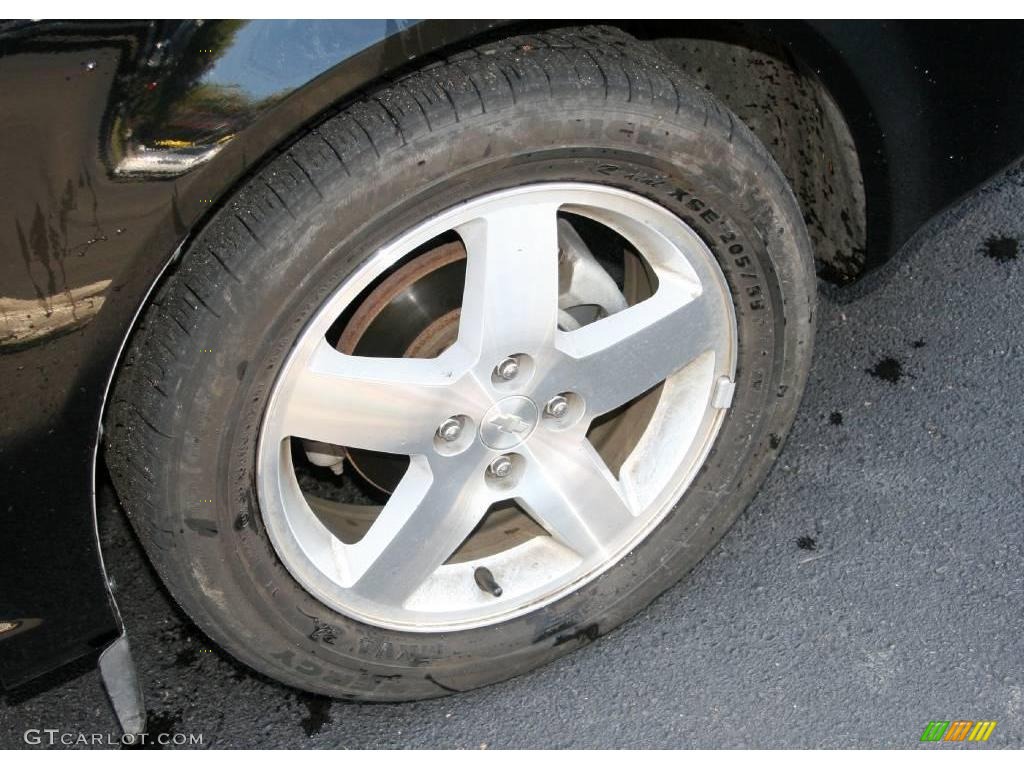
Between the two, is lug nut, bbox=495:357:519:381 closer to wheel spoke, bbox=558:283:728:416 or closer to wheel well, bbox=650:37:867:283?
wheel spoke, bbox=558:283:728:416

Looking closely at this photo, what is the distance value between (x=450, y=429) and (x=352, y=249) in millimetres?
380

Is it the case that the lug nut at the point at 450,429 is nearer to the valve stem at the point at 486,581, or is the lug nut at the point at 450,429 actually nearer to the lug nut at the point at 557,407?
the lug nut at the point at 557,407

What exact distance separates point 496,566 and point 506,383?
44 cm

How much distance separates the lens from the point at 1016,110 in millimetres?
1780

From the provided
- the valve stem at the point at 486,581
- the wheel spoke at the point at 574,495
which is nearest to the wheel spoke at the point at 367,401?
the wheel spoke at the point at 574,495

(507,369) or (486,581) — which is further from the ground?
(507,369)

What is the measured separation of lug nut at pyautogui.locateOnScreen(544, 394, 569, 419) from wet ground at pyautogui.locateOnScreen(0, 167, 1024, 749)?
1.84ft

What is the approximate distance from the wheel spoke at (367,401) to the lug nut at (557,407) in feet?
0.60

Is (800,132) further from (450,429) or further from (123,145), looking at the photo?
(123,145)

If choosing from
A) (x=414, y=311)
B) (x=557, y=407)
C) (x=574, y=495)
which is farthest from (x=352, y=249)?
(x=574, y=495)

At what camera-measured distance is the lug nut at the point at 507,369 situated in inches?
66.6

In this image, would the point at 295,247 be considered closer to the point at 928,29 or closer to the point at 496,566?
the point at 496,566

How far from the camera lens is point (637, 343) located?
5.93 feet

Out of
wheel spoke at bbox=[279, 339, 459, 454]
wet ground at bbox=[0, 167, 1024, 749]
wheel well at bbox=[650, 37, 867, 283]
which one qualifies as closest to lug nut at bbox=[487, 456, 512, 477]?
wheel spoke at bbox=[279, 339, 459, 454]
